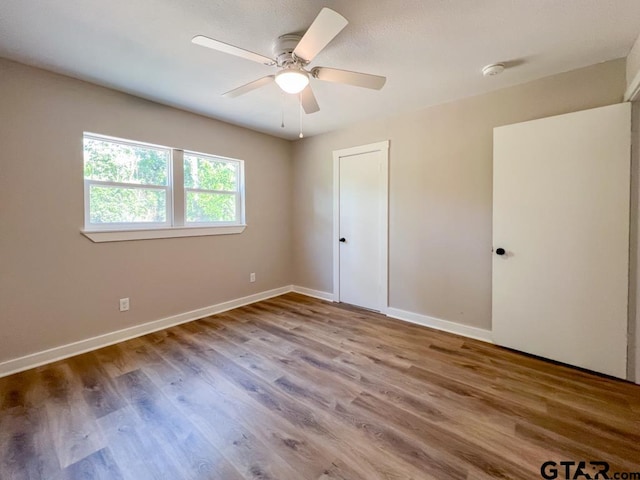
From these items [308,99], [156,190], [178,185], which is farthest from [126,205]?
[308,99]

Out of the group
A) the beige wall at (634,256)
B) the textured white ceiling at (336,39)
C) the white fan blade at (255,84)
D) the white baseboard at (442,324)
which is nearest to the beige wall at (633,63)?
the textured white ceiling at (336,39)

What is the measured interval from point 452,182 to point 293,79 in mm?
1963

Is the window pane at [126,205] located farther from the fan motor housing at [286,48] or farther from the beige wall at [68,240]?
the fan motor housing at [286,48]

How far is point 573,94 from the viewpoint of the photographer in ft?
7.40

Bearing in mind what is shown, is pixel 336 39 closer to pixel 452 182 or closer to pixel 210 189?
pixel 452 182

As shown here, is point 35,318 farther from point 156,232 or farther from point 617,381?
point 617,381

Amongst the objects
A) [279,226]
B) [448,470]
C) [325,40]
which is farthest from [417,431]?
[279,226]

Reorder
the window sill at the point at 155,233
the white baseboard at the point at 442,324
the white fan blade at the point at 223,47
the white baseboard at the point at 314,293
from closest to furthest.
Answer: the white fan blade at the point at 223,47
the window sill at the point at 155,233
the white baseboard at the point at 442,324
the white baseboard at the point at 314,293

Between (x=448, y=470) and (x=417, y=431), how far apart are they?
251 millimetres

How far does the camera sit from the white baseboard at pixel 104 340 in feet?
7.22

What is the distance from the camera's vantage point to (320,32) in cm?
147

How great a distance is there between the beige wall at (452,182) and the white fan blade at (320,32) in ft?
6.02

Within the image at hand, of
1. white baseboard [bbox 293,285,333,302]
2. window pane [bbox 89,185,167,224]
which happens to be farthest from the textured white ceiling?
white baseboard [bbox 293,285,333,302]

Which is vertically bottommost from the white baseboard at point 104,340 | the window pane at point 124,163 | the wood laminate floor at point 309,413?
the wood laminate floor at point 309,413
